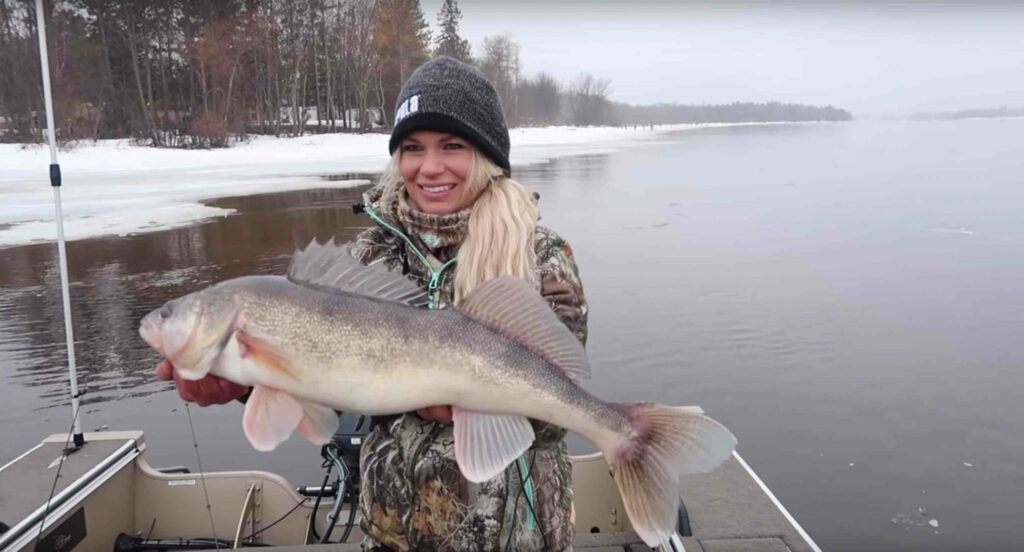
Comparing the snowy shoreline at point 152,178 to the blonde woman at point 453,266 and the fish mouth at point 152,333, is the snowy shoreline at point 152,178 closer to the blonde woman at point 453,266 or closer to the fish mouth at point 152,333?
the fish mouth at point 152,333

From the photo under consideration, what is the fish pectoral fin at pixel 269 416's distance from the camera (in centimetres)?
217

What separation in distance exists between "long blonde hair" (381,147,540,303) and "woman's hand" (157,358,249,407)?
785 millimetres

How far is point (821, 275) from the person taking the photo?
11781 mm

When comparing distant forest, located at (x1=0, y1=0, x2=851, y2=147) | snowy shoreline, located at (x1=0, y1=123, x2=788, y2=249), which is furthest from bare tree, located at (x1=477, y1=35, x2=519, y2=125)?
snowy shoreline, located at (x1=0, y1=123, x2=788, y2=249)

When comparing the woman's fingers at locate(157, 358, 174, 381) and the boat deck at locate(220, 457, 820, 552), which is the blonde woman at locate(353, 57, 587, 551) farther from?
the boat deck at locate(220, 457, 820, 552)

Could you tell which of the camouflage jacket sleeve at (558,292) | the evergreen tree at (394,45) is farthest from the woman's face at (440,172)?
the evergreen tree at (394,45)

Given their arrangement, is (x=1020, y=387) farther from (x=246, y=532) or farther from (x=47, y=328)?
(x=47, y=328)

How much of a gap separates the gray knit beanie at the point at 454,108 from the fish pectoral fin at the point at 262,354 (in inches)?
34.9

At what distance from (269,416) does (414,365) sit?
472mm

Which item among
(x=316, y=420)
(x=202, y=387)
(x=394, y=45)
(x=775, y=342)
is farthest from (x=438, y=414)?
(x=394, y=45)

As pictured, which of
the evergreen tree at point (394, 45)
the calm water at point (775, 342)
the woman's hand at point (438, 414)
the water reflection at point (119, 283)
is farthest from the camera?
the evergreen tree at point (394, 45)

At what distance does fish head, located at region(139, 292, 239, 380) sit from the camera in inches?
84.4

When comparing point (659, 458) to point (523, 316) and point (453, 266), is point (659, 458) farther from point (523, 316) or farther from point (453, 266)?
point (453, 266)

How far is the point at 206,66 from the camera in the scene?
139ft
